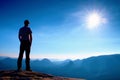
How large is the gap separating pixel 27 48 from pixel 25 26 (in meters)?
1.75

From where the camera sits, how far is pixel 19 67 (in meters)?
12.6

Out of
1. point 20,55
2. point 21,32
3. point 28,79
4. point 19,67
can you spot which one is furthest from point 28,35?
point 28,79

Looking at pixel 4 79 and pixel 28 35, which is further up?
pixel 28 35

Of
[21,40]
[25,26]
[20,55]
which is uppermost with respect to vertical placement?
[25,26]

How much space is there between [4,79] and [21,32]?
508 cm

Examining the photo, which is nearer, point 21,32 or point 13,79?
point 13,79

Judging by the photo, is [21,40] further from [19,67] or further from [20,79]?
[20,79]

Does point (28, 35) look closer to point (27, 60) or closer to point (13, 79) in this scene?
point (27, 60)

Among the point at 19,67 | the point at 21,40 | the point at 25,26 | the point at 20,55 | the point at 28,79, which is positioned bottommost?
the point at 28,79

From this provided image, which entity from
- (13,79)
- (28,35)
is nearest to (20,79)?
(13,79)

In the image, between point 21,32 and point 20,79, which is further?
point 21,32

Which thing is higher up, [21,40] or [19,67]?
[21,40]

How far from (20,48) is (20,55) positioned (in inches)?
21.6

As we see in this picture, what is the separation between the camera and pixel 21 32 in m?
12.8
